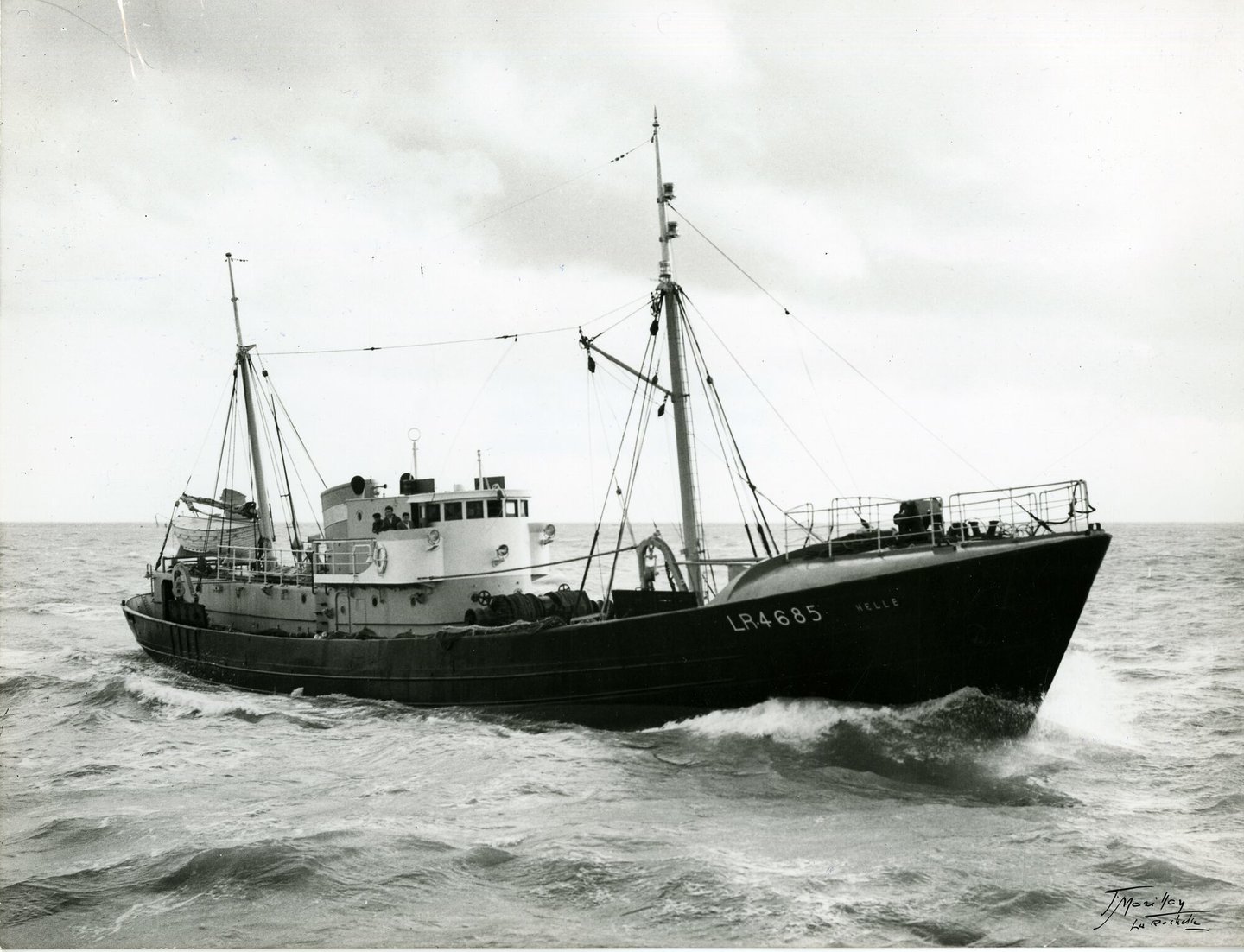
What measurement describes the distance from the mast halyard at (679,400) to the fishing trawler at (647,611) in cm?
4

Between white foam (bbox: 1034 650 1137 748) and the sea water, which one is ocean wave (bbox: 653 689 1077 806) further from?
white foam (bbox: 1034 650 1137 748)

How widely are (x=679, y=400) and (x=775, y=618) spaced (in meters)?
4.71

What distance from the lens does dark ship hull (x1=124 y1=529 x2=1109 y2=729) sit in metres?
13.3

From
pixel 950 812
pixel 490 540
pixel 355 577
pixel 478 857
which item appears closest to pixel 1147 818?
pixel 950 812

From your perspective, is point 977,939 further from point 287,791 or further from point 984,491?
point 287,791

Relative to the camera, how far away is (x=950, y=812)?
36.1 feet

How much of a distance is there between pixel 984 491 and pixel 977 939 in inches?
298

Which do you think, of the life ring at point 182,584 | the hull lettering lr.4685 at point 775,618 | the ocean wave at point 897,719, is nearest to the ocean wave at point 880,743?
the ocean wave at point 897,719

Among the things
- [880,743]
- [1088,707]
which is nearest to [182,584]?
[880,743]

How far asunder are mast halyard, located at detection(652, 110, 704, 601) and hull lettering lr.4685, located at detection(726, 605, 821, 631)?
5.47 feet

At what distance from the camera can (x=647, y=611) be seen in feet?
53.9
